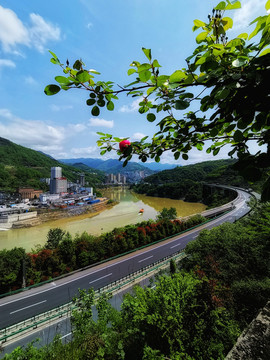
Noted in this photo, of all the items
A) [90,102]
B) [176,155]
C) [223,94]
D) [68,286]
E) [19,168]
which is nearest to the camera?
[223,94]

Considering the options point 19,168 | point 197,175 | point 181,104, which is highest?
point 19,168

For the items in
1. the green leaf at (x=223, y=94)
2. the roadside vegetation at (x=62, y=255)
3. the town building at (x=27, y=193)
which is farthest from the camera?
the town building at (x=27, y=193)

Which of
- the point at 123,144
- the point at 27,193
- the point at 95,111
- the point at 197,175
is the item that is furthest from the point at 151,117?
the point at 197,175

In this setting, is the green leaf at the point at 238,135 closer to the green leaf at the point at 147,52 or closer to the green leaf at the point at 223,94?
the green leaf at the point at 223,94

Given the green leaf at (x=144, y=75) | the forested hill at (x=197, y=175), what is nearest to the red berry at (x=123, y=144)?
the green leaf at (x=144, y=75)

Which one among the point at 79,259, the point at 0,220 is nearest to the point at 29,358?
the point at 79,259

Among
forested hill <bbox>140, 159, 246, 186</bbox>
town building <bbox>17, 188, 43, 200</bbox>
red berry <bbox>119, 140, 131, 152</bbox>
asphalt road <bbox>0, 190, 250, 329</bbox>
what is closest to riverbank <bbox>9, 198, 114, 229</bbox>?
town building <bbox>17, 188, 43, 200</bbox>

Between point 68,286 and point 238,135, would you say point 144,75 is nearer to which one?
point 238,135
